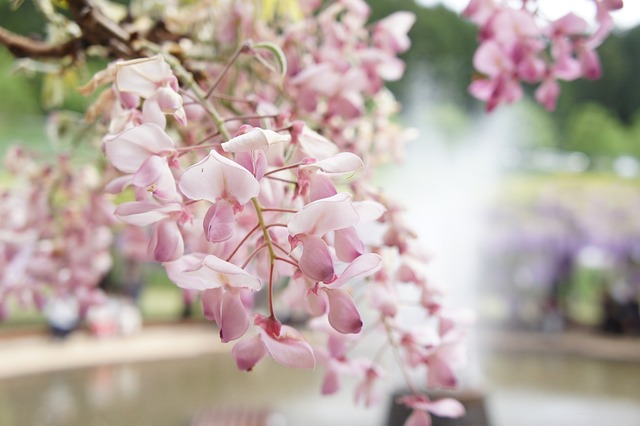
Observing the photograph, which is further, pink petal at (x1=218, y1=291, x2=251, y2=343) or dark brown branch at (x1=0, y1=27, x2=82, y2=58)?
dark brown branch at (x1=0, y1=27, x2=82, y2=58)

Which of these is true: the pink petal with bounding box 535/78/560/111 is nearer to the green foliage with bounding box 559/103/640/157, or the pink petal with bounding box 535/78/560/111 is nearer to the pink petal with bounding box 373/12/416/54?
the pink petal with bounding box 373/12/416/54

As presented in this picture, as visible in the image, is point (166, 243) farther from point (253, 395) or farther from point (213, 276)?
point (253, 395)

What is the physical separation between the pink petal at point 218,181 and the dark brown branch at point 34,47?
0.63 feet

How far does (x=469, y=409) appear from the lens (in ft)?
5.01

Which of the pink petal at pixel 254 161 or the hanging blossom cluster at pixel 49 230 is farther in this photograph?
the hanging blossom cluster at pixel 49 230

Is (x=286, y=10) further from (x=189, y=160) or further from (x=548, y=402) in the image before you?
(x=548, y=402)

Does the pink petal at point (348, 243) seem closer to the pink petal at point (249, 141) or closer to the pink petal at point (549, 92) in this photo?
the pink petal at point (249, 141)

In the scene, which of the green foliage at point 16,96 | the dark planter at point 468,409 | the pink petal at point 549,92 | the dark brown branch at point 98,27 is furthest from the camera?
the green foliage at point 16,96

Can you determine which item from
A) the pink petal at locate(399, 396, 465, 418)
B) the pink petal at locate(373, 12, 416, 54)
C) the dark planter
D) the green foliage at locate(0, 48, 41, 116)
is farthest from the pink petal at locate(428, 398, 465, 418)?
the green foliage at locate(0, 48, 41, 116)

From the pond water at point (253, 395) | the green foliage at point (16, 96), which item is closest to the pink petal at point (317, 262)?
the pond water at point (253, 395)

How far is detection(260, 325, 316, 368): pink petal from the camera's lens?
8.3 inches

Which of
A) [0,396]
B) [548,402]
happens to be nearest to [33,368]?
[0,396]

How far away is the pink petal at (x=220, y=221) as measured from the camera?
0.69ft

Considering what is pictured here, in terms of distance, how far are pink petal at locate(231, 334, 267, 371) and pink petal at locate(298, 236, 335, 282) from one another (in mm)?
36
